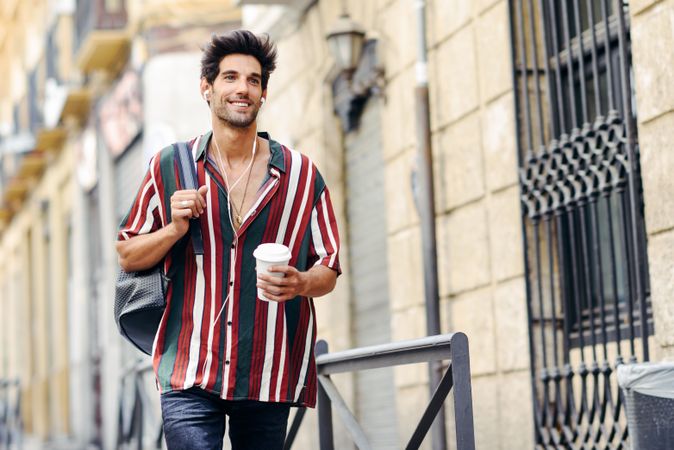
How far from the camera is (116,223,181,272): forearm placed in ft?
14.5

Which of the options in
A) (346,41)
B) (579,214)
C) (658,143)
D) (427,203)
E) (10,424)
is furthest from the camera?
(10,424)

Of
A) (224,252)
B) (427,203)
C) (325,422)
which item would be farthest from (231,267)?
(427,203)

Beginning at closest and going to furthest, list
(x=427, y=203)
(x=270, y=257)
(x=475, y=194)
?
(x=270, y=257)
(x=475, y=194)
(x=427, y=203)

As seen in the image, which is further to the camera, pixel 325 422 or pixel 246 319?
pixel 325 422

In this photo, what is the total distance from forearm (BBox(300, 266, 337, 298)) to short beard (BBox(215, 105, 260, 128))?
1.61 ft

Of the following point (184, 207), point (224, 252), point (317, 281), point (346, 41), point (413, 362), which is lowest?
point (413, 362)

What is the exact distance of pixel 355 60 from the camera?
10.7 m

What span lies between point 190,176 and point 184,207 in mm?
219

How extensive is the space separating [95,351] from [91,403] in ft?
2.66

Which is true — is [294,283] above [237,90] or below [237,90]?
below

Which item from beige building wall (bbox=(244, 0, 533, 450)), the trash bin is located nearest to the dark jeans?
the trash bin

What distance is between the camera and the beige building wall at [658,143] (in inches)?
257

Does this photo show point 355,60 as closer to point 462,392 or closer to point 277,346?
point 462,392

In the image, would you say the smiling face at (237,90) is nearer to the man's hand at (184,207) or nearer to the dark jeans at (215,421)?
the man's hand at (184,207)
